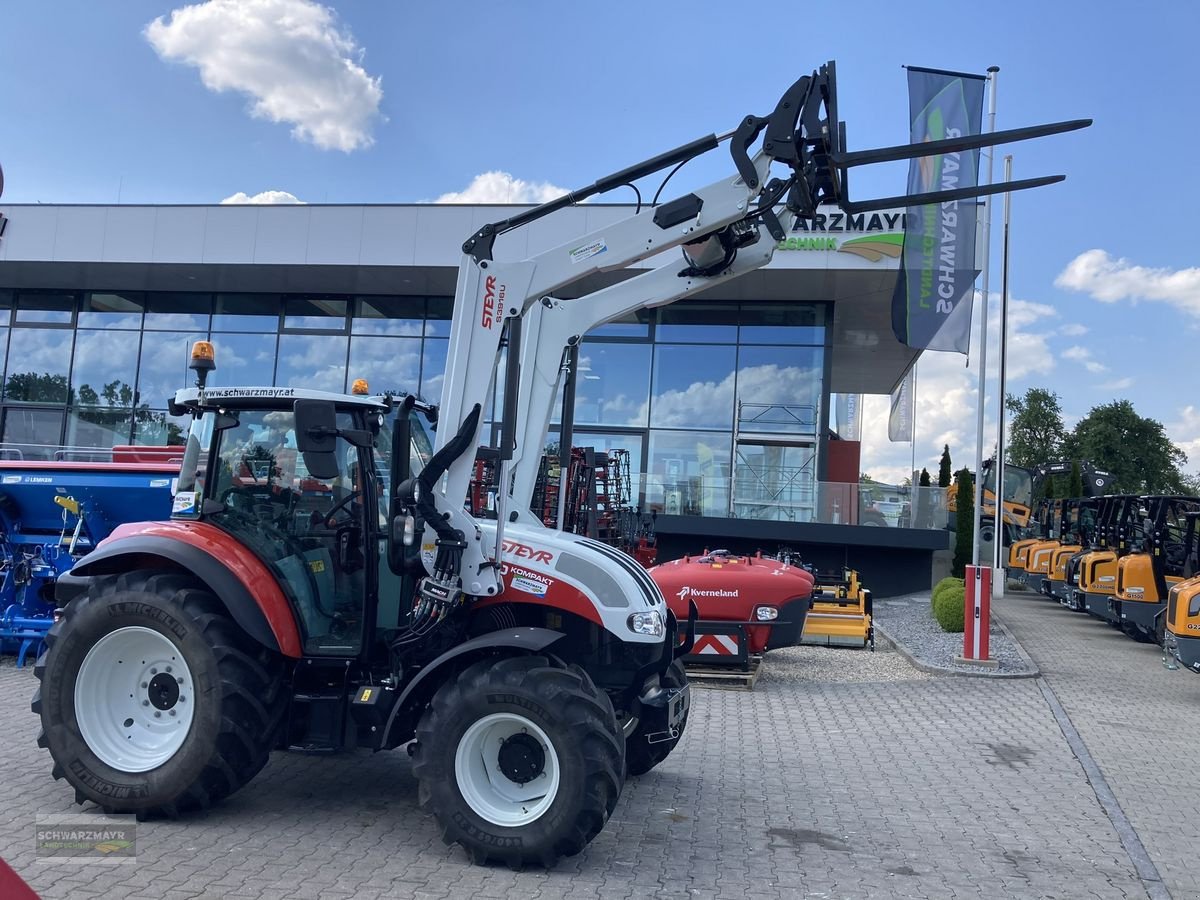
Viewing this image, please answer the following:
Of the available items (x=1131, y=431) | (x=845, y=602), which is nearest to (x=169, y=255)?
(x=845, y=602)

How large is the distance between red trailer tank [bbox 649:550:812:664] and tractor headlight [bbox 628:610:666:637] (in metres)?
5.08

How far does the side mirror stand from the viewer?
493cm

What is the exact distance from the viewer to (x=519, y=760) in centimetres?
485

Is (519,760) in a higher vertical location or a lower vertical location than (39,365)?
lower

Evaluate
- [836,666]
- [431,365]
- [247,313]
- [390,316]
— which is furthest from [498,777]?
[247,313]

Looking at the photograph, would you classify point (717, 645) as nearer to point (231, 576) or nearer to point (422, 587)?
point (422, 587)

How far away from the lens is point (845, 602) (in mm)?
13797

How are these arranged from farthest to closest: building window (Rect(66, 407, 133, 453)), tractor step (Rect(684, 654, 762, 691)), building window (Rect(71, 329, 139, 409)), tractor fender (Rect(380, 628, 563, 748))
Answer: building window (Rect(71, 329, 139, 409)), building window (Rect(66, 407, 133, 453)), tractor step (Rect(684, 654, 762, 691)), tractor fender (Rect(380, 628, 563, 748))

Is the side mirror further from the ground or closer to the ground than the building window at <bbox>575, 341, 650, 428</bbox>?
closer to the ground

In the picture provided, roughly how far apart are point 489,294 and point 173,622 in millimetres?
2454

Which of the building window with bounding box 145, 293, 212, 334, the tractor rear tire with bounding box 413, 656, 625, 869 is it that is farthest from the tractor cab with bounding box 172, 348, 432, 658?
the building window with bounding box 145, 293, 212, 334

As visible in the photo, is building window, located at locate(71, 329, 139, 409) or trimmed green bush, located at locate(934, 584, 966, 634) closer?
trimmed green bush, located at locate(934, 584, 966, 634)

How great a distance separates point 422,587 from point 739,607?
18.8 ft

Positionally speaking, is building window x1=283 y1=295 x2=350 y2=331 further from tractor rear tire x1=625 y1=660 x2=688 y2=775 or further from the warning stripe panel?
tractor rear tire x1=625 y1=660 x2=688 y2=775
